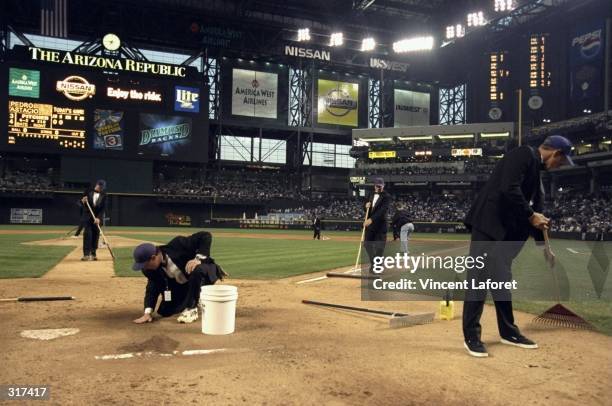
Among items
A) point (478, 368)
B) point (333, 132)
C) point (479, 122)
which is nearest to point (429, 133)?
point (479, 122)

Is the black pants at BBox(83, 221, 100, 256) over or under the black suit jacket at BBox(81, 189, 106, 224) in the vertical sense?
under

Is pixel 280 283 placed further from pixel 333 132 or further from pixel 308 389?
pixel 333 132

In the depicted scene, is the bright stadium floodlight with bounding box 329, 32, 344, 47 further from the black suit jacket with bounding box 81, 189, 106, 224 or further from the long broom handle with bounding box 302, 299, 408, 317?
the long broom handle with bounding box 302, 299, 408, 317

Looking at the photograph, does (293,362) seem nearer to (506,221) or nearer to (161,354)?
(161,354)

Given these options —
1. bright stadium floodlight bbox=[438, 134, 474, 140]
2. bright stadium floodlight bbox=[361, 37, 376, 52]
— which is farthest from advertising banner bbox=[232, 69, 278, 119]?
bright stadium floodlight bbox=[438, 134, 474, 140]

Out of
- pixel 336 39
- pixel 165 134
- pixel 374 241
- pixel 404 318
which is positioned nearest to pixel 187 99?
pixel 165 134

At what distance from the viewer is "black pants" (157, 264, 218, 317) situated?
602cm

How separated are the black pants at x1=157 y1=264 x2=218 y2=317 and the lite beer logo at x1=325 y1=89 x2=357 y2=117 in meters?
54.6

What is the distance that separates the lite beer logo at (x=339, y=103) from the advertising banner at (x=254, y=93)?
7027 mm

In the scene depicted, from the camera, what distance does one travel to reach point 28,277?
32.4 ft

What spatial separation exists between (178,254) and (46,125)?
1677 inches

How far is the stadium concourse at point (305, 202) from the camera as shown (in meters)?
4.27

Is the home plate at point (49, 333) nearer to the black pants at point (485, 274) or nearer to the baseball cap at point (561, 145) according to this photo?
the black pants at point (485, 274)

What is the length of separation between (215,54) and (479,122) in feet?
117
